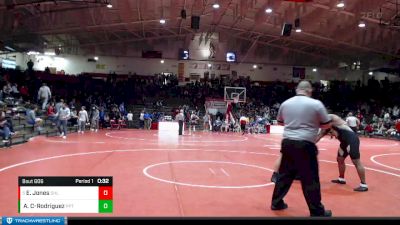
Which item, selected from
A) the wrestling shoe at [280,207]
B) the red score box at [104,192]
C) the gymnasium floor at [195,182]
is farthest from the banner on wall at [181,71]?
the red score box at [104,192]

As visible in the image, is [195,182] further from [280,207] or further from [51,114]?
[51,114]

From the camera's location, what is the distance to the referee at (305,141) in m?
4.19

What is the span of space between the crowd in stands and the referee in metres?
19.0

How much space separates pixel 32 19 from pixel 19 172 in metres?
22.0

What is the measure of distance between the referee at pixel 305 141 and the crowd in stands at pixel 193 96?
19025 millimetres

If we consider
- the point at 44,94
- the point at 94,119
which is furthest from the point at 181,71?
the point at 44,94

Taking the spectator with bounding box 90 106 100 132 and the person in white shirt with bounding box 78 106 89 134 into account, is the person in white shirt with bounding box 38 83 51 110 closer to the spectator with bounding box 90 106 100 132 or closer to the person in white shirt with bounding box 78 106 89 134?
the person in white shirt with bounding box 78 106 89 134

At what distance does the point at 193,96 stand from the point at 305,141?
96.5 feet

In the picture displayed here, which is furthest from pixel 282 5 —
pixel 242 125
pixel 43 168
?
pixel 43 168

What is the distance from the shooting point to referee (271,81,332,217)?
4188 millimetres

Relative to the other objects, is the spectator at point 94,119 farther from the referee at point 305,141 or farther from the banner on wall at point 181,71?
the referee at point 305,141

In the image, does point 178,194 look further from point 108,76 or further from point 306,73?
point 306,73

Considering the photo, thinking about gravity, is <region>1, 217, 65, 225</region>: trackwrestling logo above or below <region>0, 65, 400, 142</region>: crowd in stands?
below

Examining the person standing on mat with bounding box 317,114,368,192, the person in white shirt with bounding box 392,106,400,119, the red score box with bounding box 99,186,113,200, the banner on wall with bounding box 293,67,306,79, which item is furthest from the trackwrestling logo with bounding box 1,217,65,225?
the banner on wall with bounding box 293,67,306,79
